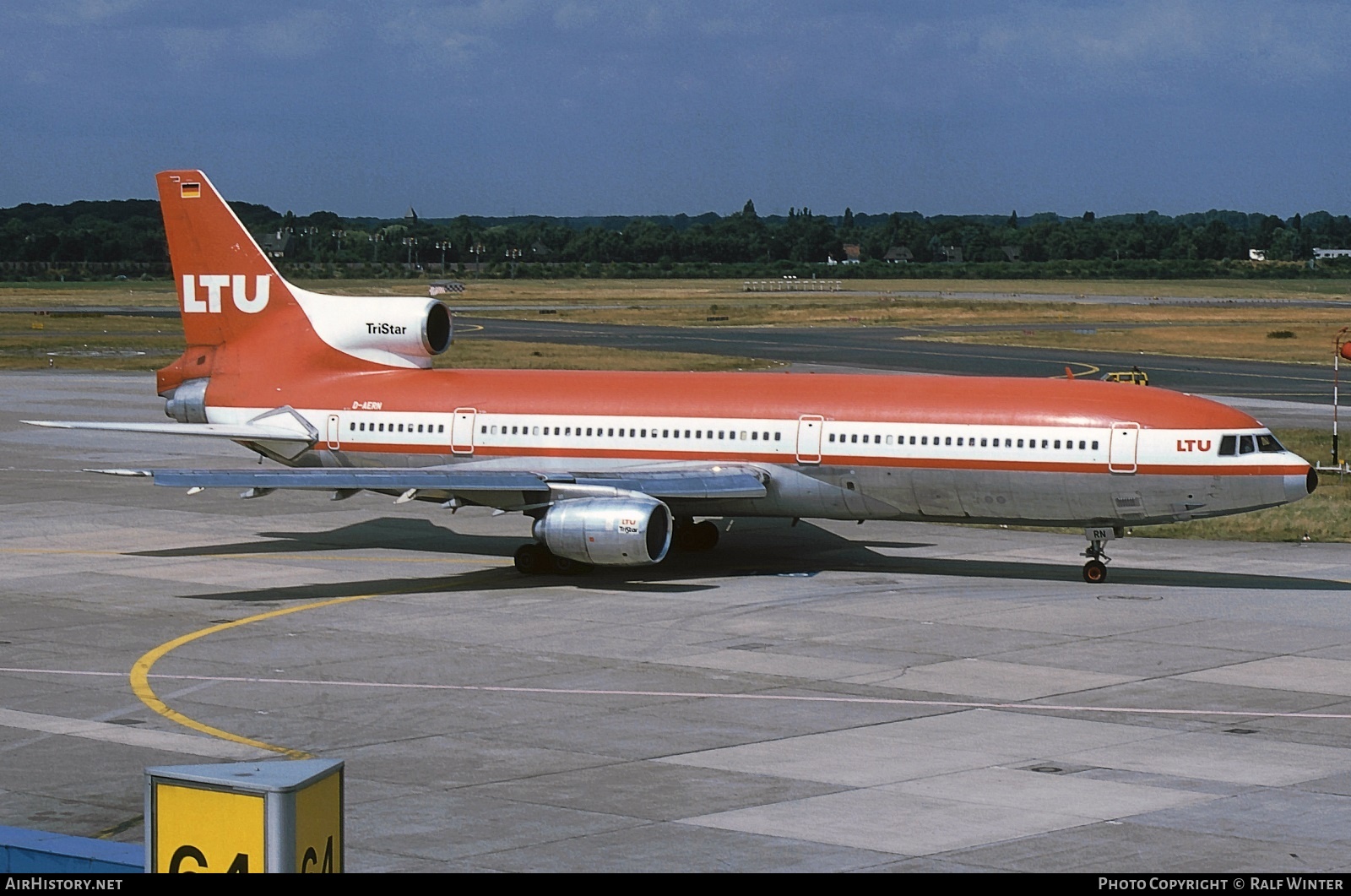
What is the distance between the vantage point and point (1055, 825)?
66.9 feet

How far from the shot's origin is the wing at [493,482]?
36.9 meters

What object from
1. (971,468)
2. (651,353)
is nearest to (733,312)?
(651,353)

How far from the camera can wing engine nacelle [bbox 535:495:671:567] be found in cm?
3656

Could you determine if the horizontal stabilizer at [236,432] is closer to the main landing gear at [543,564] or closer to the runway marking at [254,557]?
the runway marking at [254,557]

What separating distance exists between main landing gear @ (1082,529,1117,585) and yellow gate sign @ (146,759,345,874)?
29180 mm

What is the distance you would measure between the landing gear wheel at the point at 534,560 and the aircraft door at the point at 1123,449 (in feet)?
40.2

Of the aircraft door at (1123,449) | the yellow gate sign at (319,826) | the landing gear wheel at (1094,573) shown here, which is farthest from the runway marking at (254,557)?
the yellow gate sign at (319,826)

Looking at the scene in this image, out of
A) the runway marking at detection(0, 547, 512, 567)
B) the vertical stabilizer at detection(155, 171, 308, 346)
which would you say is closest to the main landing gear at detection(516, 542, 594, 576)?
the runway marking at detection(0, 547, 512, 567)

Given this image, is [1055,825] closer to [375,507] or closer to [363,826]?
[363,826]

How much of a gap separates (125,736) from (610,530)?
13382mm

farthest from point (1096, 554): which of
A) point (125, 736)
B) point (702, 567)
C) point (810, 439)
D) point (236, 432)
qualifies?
point (125, 736)

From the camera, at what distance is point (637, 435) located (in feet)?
133

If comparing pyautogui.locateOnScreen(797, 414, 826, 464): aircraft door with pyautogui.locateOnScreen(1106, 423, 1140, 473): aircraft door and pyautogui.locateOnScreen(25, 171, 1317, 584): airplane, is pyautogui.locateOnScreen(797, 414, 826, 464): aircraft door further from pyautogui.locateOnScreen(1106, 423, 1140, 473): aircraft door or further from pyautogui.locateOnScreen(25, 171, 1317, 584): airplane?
pyautogui.locateOnScreen(1106, 423, 1140, 473): aircraft door

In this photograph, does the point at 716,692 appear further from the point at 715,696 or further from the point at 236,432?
the point at 236,432
